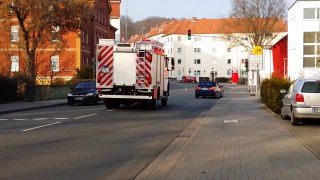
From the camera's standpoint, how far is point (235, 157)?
34.0ft

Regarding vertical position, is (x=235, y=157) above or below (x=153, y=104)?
below

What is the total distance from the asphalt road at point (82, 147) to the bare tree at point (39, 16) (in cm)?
2039

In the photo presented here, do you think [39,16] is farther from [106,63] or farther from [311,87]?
[311,87]

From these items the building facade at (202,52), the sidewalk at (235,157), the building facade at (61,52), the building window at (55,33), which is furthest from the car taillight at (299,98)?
the building facade at (202,52)

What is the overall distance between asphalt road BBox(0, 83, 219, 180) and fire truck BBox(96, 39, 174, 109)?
4.72m

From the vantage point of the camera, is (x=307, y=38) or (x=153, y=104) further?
(x=307, y=38)

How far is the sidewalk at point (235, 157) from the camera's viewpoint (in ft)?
28.1

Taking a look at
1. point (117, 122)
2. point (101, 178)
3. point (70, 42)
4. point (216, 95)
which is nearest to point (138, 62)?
point (117, 122)

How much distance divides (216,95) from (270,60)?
26.0 metres

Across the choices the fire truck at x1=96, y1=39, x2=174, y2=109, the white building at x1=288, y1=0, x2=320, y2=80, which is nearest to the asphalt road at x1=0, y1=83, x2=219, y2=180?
the fire truck at x1=96, y1=39, x2=174, y2=109

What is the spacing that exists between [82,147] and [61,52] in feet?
101

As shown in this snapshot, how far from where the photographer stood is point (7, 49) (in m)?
45.5

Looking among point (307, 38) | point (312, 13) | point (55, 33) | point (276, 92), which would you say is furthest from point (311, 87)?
point (312, 13)

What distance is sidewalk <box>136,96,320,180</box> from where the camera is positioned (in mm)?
8562
